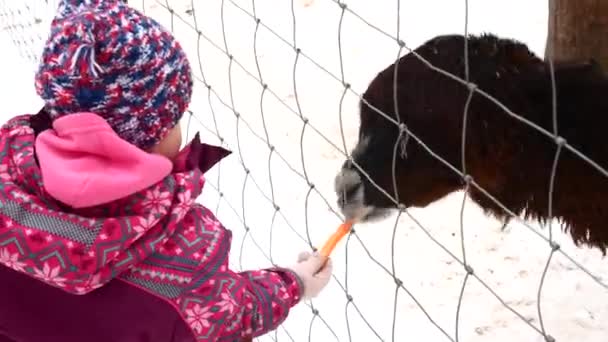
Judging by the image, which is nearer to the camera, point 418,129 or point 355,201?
point 418,129

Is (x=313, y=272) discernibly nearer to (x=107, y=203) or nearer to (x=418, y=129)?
(x=418, y=129)

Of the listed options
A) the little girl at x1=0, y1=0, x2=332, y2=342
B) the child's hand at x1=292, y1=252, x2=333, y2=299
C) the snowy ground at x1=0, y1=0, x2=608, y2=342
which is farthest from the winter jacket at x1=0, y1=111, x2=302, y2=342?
the snowy ground at x1=0, y1=0, x2=608, y2=342

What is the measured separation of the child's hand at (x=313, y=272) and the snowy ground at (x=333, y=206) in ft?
0.85

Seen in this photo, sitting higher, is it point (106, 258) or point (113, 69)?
point (113, 69)

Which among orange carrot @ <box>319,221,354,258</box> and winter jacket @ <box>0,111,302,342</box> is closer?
winter jacket @ <box>0,111,302,342</box>

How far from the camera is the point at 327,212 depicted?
2982 millimetres

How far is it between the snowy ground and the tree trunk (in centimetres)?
67

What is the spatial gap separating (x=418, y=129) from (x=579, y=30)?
2.51 ft

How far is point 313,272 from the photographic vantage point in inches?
66.0

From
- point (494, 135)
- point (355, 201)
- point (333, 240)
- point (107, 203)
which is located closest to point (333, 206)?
point (355, 201)

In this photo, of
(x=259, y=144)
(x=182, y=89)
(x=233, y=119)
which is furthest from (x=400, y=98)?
(x=233, y=119)

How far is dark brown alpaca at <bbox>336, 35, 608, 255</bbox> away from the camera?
170 centimetres

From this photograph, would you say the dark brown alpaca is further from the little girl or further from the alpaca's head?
the little girl

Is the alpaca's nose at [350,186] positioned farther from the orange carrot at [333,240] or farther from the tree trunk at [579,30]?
the tree trunk at [579,30]
